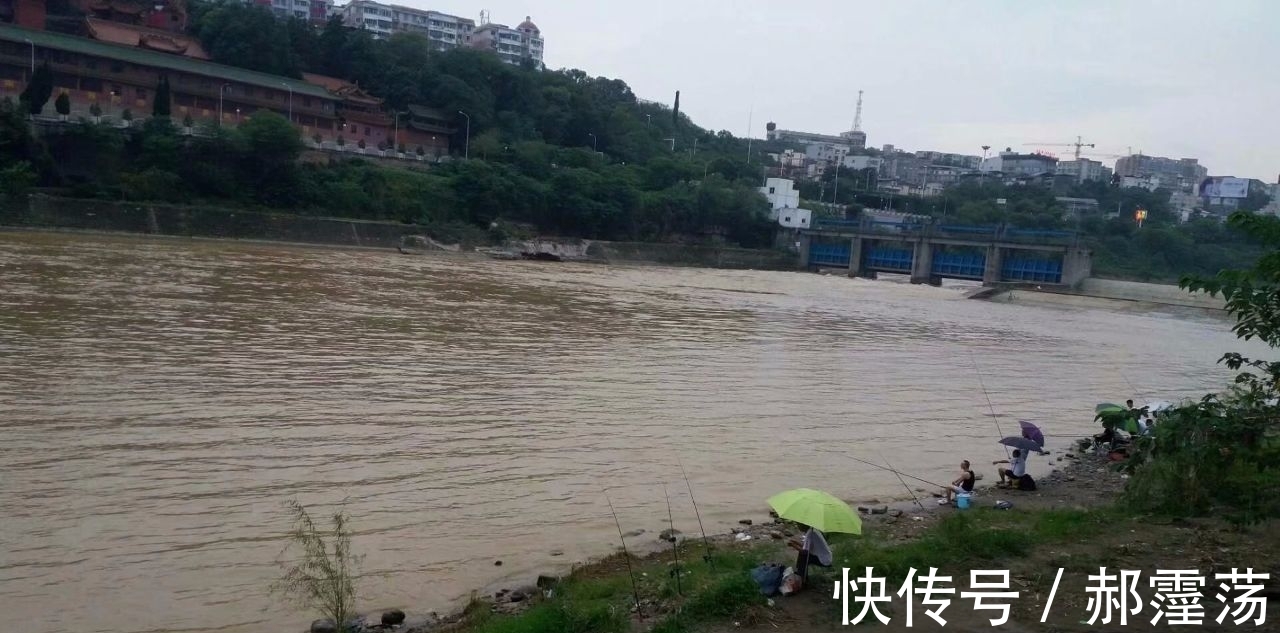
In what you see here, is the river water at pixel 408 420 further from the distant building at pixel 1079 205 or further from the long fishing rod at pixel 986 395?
the distant building at pixel 1079 205

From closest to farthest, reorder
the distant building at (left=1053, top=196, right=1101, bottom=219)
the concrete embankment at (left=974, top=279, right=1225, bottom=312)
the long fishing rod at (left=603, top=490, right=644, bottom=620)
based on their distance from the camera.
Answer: the long fishing rod at (left=603, top=490, right=644, bottom=620)
the concrete embankment at (left=974, top=279, right=1225, bottom=312)
the distant building at (left=1053, top=196, right=1101, bottom=219)

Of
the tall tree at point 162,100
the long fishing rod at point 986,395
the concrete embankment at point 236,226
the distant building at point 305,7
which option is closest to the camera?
the long fishing rod at point 986,395

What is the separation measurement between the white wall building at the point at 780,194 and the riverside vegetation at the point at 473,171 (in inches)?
85.7

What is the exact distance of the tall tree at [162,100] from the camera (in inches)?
2005

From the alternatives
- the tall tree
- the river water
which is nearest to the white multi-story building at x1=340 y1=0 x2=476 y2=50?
the tall tree

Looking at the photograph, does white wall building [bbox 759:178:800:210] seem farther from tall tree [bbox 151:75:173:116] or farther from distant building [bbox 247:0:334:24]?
distant building [bbox 247:0:334:24]

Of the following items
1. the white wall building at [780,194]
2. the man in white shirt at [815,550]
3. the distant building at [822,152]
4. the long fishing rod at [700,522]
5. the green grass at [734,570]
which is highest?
the distant building at [822,152]

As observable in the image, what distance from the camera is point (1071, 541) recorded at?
797cm

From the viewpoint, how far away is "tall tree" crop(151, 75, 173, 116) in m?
50.9

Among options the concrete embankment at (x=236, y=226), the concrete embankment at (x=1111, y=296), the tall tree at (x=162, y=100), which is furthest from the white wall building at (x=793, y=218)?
the tall tree at (x=162, y=100)

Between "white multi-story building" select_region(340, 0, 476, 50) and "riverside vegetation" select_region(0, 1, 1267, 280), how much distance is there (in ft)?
105

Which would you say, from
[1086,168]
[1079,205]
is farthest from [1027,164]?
[1079,205]

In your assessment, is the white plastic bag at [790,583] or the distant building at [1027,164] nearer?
the white plastic bag at [790,583]

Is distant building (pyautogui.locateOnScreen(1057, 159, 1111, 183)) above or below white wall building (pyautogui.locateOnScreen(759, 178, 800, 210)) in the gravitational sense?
above
